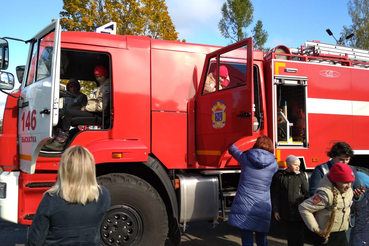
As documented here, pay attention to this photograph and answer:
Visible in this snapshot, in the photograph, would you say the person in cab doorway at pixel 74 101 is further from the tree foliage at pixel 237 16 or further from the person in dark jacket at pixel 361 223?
the tree foliage at pixel 237 16

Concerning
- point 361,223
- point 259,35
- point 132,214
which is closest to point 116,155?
point 132,214

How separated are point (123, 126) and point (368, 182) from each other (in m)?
2.86

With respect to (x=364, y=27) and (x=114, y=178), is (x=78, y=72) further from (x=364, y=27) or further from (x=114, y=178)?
(x=364, y=27)

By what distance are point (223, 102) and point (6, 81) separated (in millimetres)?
2567

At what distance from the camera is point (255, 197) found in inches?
145

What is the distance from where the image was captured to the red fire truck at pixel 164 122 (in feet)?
12.4

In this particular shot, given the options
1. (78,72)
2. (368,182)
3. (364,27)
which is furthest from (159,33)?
(364,27)

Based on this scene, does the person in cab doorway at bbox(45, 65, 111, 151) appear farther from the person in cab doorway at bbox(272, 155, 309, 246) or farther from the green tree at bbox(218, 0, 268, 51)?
the green tree at bbox(218, 0, 268, 51)

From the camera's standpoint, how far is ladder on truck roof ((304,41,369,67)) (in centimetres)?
533

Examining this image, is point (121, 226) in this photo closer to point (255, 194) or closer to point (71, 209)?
point (255, 194)

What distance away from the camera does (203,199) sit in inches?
169

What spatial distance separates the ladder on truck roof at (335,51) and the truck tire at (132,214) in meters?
3.42

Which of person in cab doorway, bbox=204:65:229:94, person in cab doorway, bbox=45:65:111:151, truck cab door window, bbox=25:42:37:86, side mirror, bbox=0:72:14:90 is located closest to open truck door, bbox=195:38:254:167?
person in cab doorway, bbox=204:65:229:94

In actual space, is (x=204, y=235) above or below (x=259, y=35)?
below
